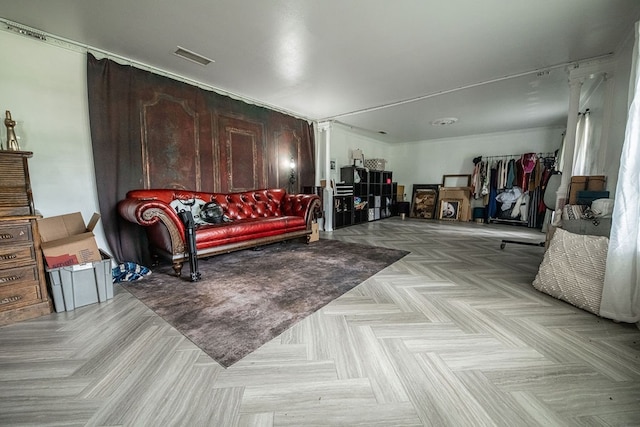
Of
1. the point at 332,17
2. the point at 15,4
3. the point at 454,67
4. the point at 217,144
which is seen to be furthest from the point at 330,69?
the point at 15,4

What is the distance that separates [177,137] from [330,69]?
83.6 inches

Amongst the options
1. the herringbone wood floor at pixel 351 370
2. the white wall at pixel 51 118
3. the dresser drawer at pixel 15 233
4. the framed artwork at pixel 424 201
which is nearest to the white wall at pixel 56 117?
the white wall at pixel 51 118

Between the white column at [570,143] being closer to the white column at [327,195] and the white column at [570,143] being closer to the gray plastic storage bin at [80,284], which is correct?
the white column at [327,195]

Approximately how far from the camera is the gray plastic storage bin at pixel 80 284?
69.7 inches

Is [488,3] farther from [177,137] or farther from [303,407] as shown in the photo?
[177,137]

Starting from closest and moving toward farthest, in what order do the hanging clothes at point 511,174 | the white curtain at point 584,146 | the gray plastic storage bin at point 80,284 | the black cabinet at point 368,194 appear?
the gray plastic storage bin at point 80,284 < the white curtain at point 584,146 < the black cabinet at point 368,194 < the hanging clothes at point 511,174

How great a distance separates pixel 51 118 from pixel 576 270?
479cm

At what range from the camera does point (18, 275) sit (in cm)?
167

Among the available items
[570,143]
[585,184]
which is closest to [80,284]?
[585,184]

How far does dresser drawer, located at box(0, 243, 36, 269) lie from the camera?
5.33ft

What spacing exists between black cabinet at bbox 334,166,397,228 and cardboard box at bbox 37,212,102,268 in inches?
156

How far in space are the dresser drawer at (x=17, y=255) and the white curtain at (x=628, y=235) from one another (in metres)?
3.94

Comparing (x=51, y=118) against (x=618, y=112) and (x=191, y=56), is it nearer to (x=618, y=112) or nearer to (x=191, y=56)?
(x=191, y=56)

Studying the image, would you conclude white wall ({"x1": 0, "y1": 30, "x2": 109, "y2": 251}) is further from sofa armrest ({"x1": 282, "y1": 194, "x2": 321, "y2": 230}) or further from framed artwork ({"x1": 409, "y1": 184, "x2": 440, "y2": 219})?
framed artwork ({"x1": 409, "y1": 184, "x2": 440, "y2": 219})
